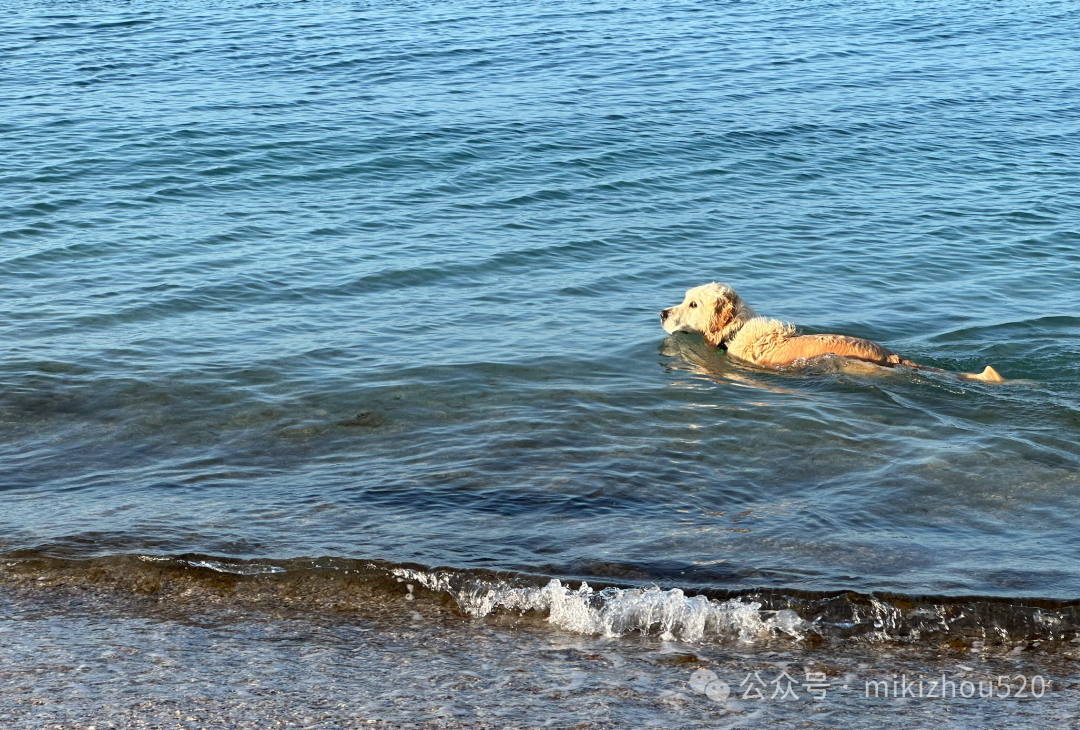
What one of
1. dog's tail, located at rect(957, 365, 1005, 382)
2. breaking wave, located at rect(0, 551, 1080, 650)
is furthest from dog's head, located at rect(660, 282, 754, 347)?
breaking wave, located at rect(0, 551, 1080, 650)

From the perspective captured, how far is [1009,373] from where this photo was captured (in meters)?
11.6

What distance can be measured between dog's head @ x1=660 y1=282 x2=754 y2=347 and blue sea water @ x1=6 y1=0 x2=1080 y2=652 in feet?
0.67

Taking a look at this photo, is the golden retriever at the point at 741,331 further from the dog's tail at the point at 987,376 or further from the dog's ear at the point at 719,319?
the dog's tail at the point at 987,376

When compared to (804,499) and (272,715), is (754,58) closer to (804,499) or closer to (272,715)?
(804,499)

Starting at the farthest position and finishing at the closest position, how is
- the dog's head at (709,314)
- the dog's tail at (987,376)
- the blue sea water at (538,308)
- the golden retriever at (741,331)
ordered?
1. the dog's head at (709,314)
2. the golden retriever at (741,331)
3. the dog's tail at (987,376)
4. the blue sea water at (538,308)

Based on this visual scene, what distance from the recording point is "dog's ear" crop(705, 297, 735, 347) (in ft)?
39.3

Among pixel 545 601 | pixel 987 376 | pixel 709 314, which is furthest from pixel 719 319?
pixel 545 601

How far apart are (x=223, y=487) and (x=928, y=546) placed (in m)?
4.91

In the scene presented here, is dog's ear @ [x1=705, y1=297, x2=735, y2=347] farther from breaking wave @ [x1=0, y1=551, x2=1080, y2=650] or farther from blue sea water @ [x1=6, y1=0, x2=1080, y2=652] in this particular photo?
breaking wave @ [x1=0, y1=551, x2=1080, y2=650]

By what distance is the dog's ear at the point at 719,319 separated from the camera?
39.3 ft

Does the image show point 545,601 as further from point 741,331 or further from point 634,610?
point 741,331

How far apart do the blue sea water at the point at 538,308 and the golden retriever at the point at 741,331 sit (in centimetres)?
20

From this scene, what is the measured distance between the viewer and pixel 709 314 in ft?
39.3

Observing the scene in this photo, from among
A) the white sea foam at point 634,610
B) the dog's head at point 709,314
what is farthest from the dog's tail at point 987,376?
the white sea foam at point 634,610
